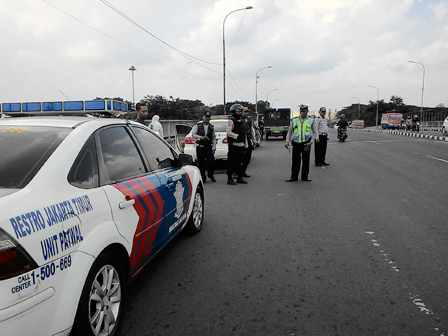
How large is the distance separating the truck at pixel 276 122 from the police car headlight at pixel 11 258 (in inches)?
1036

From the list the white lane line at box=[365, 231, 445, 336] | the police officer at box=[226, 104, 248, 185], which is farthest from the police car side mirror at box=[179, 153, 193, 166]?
the police officer at box=[226, 104, 248, 185]

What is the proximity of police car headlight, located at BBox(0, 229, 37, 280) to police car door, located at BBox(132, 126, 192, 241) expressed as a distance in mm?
1726

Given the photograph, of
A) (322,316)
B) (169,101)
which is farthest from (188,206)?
(169,101)

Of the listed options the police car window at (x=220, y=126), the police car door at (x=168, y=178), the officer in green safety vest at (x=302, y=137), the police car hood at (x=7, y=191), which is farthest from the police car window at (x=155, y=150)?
A: the police car window at (x=220, y=126)

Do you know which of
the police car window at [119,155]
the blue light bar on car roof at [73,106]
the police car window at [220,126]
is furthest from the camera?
the police car window at [220,126]

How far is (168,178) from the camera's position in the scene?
3.80 meters

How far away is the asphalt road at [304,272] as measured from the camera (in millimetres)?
2812

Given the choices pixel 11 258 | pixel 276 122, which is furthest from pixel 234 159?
pixel 276 122

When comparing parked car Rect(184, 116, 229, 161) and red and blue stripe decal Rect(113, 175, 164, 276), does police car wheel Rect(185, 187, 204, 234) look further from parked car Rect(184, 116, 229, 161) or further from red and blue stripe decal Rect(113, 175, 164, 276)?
parked car Rect(184, 116, 229, 161)

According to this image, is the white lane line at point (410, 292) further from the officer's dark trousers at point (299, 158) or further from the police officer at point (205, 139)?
the police officer at point (205, 139)

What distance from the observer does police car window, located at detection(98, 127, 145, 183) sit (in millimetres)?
2850

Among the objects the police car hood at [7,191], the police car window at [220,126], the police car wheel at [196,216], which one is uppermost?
the police car window at [220,126]

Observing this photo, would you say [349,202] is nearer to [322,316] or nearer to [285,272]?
[285,272]

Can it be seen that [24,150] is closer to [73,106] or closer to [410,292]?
[410,292]
